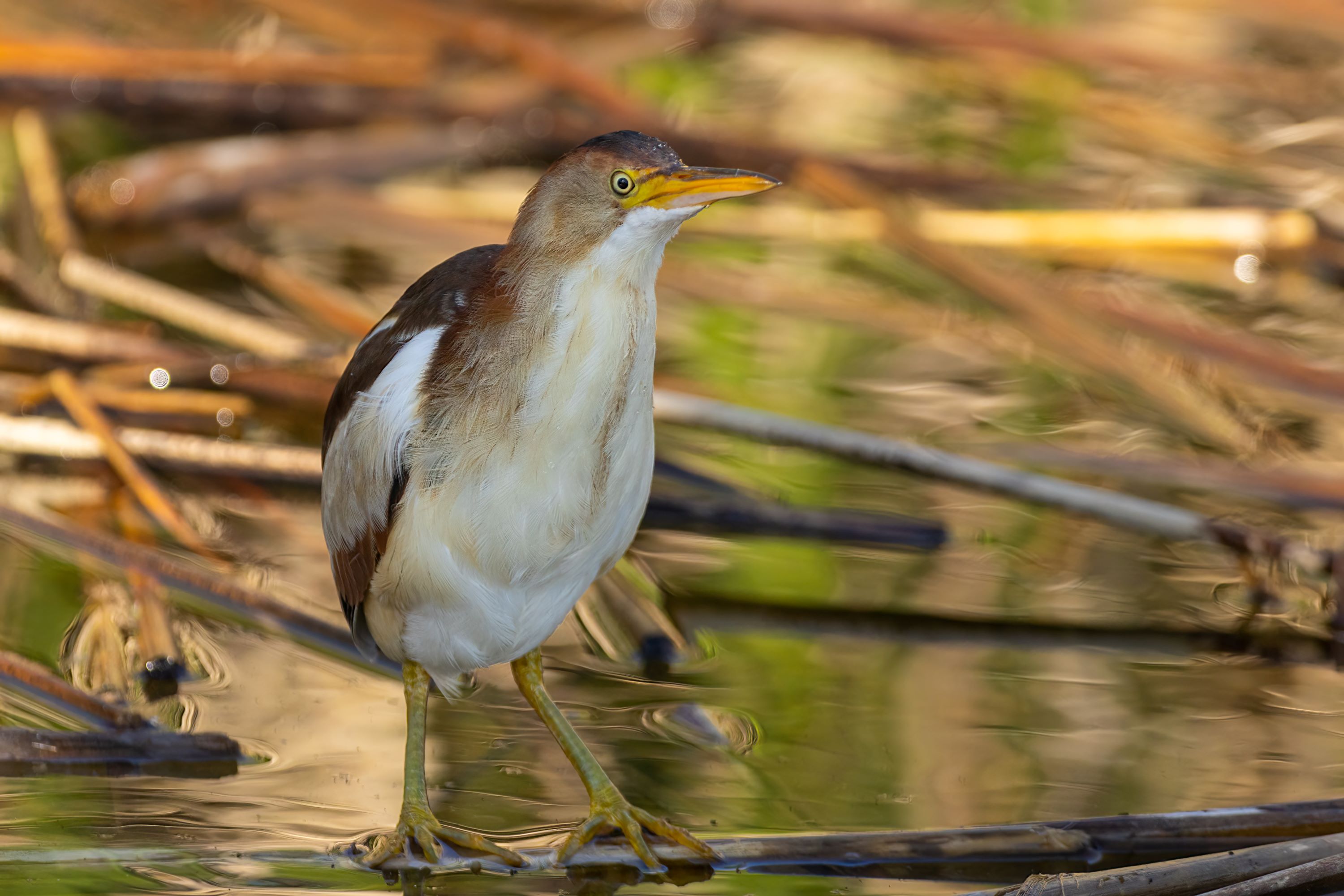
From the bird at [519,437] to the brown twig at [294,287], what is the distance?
5.71ft

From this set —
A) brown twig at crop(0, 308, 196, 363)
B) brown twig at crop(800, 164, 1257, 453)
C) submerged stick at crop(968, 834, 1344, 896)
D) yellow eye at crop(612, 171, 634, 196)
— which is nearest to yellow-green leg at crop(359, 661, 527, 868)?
submerged stick at crop(968, 834, 1344, 896)

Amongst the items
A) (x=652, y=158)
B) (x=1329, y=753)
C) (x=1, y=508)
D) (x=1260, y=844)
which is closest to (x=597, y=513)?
(x=652, y=158)

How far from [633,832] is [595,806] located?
0.09 metres

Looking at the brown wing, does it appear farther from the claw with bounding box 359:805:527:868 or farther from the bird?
the claw with bounding box 359:805:527:868

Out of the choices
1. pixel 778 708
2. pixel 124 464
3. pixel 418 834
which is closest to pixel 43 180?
pixel 124 464

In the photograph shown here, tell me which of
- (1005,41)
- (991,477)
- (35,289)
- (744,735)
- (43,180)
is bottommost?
(744,735)

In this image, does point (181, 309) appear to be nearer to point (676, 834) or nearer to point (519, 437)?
point (519, 437)

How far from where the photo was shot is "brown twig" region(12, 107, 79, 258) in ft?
15.0

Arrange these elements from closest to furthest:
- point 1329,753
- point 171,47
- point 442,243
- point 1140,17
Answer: point 1329,753 → point 442,243 → point 171,47 → point 1140,17

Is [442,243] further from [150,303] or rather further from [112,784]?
[112,784]

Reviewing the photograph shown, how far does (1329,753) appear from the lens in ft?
9.02

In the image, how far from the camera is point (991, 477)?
3391 mm

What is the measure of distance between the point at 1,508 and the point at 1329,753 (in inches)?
100

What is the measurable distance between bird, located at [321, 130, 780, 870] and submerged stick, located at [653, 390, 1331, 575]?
3.68 feet
